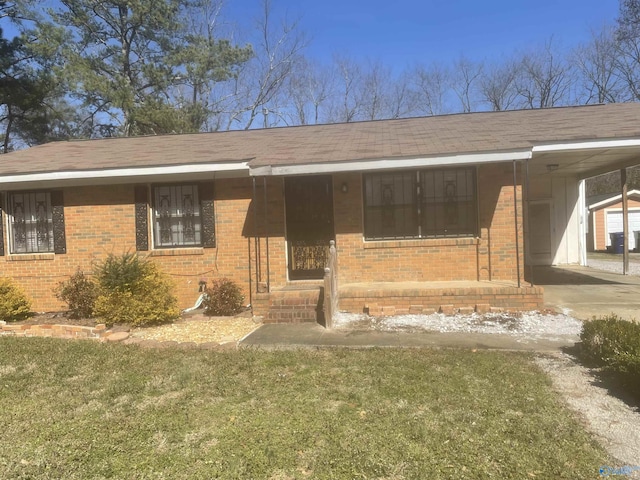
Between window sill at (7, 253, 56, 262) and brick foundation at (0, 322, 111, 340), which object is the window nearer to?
brick foundation at (0, 322, 111, 340)

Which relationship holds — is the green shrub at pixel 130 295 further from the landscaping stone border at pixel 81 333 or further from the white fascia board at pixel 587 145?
the white fascia board at pixel 587 145

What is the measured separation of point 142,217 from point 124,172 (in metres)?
1.00

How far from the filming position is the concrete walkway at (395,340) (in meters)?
5.66

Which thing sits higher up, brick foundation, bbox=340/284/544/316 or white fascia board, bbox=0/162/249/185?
white fascia board, bbox=0/162/249/185

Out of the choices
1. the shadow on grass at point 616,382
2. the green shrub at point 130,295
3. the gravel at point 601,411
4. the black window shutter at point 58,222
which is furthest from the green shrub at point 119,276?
the shadow on grass at point 616,382

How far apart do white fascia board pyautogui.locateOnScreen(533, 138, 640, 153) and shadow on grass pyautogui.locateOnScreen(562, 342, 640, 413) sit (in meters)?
4.19

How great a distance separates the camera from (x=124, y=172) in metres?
8.37

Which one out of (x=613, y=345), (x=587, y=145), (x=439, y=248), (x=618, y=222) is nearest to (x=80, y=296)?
(x=439, y=248)

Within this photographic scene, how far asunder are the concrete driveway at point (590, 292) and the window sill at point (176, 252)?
606 centimetres

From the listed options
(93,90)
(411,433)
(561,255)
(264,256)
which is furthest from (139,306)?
(93,90)

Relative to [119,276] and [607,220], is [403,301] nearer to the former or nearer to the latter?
[119,276]

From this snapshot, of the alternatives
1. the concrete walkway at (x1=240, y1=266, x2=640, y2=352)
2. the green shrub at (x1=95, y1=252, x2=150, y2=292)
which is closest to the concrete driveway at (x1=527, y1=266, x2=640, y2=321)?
the concrete walkway at (x1=240, y1=266, x2=640, y2=352)

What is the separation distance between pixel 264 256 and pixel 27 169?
493 cm

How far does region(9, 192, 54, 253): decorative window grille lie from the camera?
367 inches
